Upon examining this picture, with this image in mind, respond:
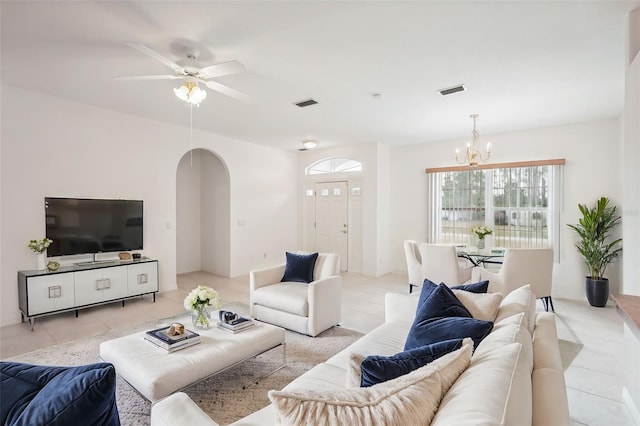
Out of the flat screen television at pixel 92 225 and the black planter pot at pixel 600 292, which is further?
the black planter pot at pixel 600 292

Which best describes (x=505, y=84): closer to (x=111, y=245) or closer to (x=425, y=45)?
(x=425, y=45)

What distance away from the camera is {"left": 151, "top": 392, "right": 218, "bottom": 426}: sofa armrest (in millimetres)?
1115

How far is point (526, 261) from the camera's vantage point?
391cm

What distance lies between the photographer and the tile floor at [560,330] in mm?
2240

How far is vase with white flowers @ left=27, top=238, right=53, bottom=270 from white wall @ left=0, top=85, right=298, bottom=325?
14 cm

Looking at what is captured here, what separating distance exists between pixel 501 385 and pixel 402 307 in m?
1.66

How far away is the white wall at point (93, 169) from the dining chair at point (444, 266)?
3.63 meters

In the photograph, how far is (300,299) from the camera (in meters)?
3.25

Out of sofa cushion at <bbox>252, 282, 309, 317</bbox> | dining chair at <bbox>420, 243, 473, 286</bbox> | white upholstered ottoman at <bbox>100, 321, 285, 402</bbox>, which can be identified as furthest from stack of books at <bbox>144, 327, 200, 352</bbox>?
dining chair at <bbox>420, 243, 473, 286</bbox>

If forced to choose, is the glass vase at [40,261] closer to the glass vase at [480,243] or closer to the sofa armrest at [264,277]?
the sofa armrest at [264,277]

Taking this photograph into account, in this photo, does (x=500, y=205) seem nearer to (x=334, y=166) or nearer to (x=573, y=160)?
(x=573, y=160)

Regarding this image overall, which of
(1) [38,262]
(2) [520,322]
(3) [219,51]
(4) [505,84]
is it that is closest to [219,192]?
(1) [38,262]

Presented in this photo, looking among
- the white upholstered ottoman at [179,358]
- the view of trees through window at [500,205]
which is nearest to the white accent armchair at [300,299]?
the white upholstered ottoman at [179,358]

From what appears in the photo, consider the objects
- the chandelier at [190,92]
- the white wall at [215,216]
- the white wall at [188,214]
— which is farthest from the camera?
the white wall at [188,214]
